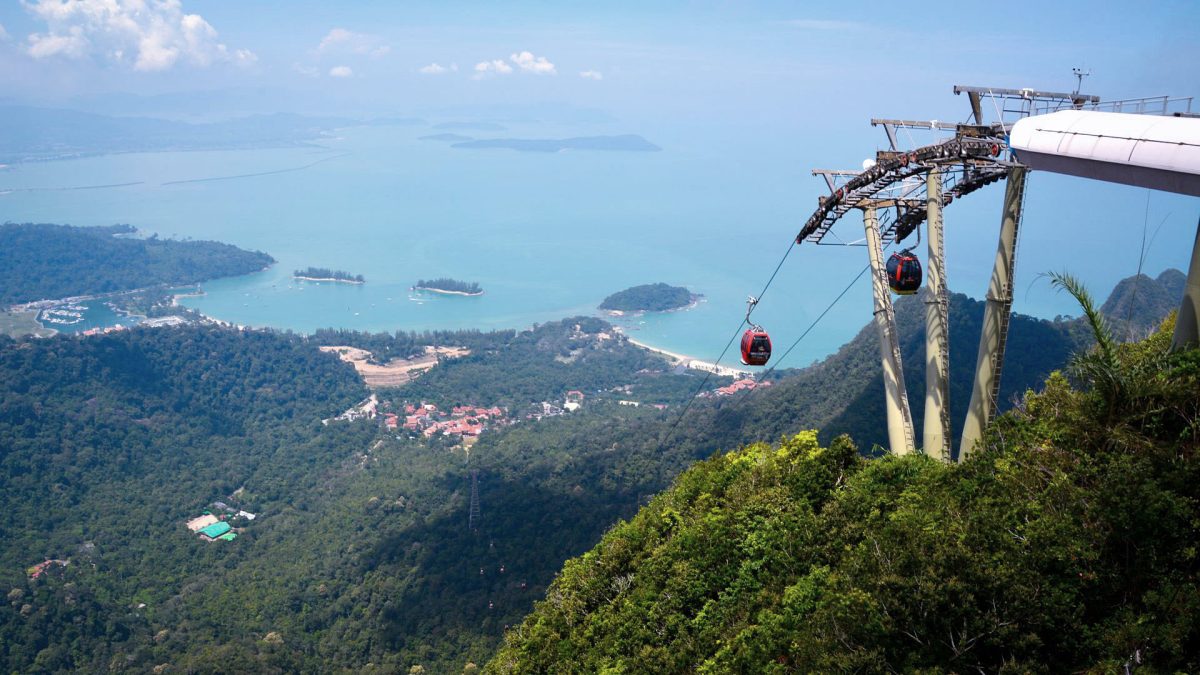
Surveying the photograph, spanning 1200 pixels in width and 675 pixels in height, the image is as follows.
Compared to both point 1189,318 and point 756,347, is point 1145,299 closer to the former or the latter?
point 756,347

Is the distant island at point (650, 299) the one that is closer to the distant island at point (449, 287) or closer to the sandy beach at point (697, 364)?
the sandy beach at point (697, 364)

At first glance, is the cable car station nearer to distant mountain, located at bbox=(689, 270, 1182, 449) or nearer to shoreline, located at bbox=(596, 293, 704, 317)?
distant mountain, located at bbox=(689, 270, 1182, 449)

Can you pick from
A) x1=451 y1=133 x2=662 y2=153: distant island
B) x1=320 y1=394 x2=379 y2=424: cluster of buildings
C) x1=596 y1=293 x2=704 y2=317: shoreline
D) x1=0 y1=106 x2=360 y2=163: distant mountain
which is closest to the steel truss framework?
x1=320 y1=394 x2=379 y2=424: cluster of buildings

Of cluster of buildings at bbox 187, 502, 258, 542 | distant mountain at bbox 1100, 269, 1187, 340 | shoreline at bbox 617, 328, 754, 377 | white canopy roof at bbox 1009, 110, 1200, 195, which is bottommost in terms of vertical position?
cluster of buildings at bbox 187, 502, 258, 542

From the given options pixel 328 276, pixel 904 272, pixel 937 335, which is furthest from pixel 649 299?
pixel 937 335

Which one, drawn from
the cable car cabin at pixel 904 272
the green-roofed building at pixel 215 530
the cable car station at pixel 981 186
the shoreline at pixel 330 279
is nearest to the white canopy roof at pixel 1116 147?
the cable car station at pixel 981 186

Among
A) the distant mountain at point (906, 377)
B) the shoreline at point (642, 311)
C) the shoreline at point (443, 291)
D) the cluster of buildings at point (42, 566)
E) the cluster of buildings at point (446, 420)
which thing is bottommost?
the cluster of buildings at point (42, 566)
